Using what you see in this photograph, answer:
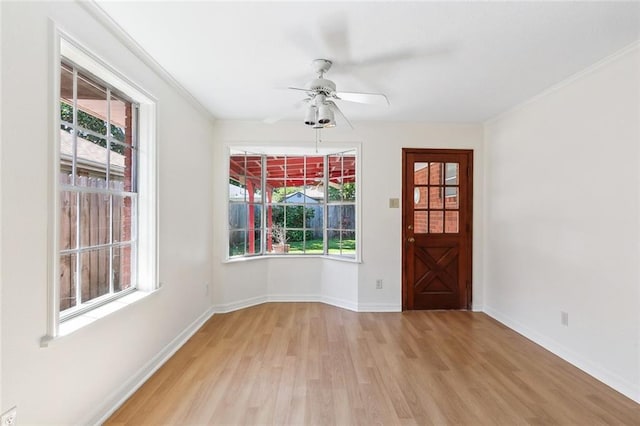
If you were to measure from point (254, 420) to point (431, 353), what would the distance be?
1.67 meters

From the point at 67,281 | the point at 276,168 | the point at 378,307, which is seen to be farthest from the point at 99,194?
the point at 378,307

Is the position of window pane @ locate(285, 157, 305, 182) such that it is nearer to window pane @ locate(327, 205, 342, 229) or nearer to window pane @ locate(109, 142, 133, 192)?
window pane @ locate(327, 205, 342, 229)

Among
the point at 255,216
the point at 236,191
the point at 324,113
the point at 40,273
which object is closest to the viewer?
the point at 40,273

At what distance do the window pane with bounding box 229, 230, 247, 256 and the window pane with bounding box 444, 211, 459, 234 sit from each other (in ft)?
8.82

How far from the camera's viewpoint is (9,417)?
1284 mm

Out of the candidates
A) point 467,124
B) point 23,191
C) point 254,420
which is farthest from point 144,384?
point 467,124

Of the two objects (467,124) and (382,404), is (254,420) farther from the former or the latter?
(467,124)

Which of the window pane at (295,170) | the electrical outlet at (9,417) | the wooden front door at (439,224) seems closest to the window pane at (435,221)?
the wooden front door at (439,224)

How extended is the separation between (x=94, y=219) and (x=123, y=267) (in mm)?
501

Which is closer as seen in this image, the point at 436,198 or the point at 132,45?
the point at 132,45

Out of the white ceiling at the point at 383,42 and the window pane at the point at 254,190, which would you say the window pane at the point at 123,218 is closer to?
the white ceiling at the point at 383,42

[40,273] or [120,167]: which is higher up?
[120,167]

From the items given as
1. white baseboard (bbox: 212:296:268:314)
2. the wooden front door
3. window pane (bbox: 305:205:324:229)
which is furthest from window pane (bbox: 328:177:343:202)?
white baseboard (bbox: 212:296:268:314)

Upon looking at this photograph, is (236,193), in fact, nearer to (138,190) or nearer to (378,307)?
(138,190)
